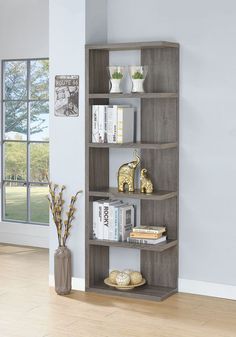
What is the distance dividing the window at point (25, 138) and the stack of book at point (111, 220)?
1.73m

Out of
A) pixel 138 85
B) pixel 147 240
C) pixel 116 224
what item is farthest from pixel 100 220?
pixel 138 85

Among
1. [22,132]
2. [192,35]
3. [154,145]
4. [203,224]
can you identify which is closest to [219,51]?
[192,35]

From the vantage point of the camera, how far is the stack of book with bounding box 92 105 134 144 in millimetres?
5531

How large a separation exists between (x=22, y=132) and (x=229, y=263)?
2921mm

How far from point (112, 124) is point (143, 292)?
4.30 feet

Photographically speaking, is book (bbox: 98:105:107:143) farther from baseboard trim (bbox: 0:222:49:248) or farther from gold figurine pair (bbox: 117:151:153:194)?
baseboard trim (bbox: 0:222:49:248)

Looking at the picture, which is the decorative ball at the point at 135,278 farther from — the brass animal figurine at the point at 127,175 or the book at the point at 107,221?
the brass animal figurine at the point at 127,175

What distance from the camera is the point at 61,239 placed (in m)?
5.76

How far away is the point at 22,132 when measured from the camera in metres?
7.48

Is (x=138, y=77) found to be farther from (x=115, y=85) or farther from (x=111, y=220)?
(x=111, y=220)

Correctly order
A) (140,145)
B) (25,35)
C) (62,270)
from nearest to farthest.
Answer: (140,145) → (62,270) → (25,35)

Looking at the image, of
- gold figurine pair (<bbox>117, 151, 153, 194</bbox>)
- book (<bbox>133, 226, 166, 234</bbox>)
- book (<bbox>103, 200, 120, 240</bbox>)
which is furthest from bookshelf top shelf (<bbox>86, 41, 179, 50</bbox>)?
book (<bbox>133, 226, 166, 234</bbox>)

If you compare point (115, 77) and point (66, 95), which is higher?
point (115, 77)

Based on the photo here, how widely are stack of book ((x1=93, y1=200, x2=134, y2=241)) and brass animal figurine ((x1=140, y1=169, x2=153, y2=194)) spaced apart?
233 mm
